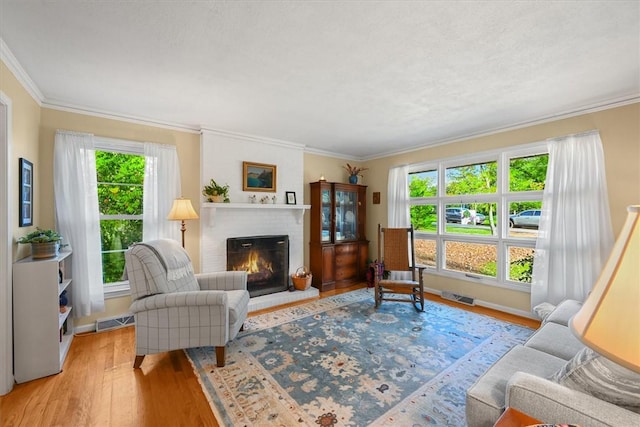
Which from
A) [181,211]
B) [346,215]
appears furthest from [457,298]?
[181,211]

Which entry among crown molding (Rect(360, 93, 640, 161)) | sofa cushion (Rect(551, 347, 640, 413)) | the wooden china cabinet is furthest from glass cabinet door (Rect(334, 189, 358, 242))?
sofa cushion (Rect(551, 347, 640, 413))

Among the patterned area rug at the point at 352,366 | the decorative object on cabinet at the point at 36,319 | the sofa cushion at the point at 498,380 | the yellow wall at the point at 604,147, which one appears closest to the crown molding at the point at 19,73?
the decorative object on cabinet at the point at 36,319

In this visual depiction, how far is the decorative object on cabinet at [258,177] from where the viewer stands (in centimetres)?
402

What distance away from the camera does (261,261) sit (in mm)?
4180

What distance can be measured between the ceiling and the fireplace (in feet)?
5.79

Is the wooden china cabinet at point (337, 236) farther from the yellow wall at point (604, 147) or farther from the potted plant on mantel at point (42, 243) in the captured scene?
the potted plant on mantel at point (42, 243)

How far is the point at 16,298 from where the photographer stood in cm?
212

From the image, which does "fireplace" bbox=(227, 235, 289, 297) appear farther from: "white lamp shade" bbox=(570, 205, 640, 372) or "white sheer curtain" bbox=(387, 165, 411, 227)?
"white lamp shade" bbox=(570, 205, 640, 372)

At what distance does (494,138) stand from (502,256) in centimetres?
159

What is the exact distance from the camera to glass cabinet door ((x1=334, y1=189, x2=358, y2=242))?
4935 mm

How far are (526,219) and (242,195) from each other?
3805 mm

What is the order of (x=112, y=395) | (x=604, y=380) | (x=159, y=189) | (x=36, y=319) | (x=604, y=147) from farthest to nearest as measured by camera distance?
(x=159, y=189) < (x=604, y=147) < (x=36, y=319) < (x=112, y=395) < (x=604, y=380)

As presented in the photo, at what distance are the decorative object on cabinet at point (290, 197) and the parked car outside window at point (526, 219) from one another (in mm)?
3081

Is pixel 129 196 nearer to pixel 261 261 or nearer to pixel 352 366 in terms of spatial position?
pixel 261 261
